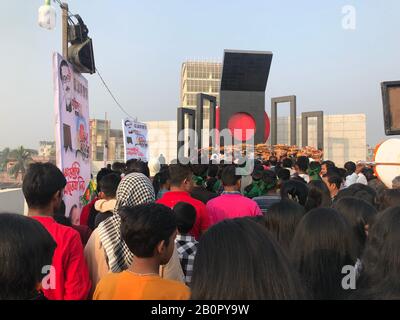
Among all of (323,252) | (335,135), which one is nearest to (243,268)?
(323,252)

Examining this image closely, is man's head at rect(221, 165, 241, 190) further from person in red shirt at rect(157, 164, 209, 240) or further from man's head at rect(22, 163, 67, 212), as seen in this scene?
man's head at rect(22, 163, 67, 212)

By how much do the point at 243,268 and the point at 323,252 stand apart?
102cm

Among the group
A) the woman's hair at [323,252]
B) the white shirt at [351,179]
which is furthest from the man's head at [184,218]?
the white shirt at [351,179]

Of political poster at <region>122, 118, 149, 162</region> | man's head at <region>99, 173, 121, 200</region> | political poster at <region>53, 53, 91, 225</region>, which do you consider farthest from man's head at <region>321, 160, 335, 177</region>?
political poster at <region>122, 118, 149, 162</region>

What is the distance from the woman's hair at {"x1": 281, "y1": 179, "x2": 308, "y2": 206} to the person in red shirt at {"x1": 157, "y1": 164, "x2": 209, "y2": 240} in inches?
37.8

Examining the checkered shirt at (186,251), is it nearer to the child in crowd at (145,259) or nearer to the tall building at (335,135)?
the child in crowd at (145,259)

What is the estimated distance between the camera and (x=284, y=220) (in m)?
2.72

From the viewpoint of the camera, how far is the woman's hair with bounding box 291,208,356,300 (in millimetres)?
1981

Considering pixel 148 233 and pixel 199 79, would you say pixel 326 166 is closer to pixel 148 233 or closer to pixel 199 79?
pixel 148 233

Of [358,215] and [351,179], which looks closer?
[358,215]

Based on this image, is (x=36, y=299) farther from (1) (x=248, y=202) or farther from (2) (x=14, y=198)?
(2) (x=14, y=198)
